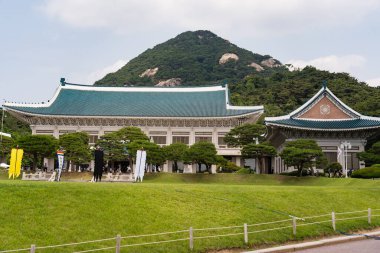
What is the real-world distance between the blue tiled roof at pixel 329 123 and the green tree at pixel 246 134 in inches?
71.1

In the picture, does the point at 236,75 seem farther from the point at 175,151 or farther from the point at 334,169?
the point at 334,169

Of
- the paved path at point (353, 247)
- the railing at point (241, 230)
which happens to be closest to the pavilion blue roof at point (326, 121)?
the railing at point (241, 230)

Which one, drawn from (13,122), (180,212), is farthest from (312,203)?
(13,122)

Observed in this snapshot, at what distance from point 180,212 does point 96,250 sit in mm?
5559

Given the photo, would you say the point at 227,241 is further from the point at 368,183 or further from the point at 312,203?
the point at 368,183

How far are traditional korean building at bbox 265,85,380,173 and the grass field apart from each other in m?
21.0

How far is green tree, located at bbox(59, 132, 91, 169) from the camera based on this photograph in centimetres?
4722

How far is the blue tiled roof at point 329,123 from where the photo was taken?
45222mm

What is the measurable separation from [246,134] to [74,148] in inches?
723

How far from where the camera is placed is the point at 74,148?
155 feet

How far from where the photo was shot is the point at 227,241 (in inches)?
669

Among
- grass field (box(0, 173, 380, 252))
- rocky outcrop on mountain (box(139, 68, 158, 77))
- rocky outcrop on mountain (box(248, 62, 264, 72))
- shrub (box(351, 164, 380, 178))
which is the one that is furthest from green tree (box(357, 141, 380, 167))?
rocky outcrop on mountain (box(248, 62, 264, 72))

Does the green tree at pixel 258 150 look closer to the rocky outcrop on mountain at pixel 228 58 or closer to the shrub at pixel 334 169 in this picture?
the shrub at pixel 334 169

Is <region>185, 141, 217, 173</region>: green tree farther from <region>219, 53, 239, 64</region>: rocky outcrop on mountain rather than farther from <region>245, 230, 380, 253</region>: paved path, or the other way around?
<region>219, 53, 239, 64</region>: rocky outcrop on mountain
